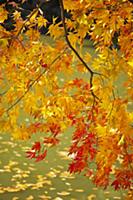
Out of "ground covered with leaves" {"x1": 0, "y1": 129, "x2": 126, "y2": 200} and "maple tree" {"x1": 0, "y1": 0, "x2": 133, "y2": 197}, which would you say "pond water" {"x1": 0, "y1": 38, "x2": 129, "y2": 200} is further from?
"maple tree" {"x1": 0, "y1": 0, "x2": 133, "y2": 197}

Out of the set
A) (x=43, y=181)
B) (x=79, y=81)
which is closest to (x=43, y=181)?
(x=43, y=181)

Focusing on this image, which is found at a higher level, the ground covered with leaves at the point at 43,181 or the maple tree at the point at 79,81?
the maple tree at the point at 79,81

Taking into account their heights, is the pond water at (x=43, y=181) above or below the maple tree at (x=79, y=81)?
below

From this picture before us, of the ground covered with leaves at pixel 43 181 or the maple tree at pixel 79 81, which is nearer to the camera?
the maple tree at pixel 79 81

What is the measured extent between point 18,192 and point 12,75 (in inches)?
99.7

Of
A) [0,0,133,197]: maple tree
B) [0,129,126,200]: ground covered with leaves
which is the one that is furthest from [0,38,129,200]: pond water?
[0,0,133,197]: maple tree

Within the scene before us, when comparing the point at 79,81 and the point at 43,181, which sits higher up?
the point at 79,81

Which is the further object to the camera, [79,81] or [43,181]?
[43,181]

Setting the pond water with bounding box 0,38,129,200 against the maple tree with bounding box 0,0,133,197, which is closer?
the maple tree with bounding box 0,0,133,197

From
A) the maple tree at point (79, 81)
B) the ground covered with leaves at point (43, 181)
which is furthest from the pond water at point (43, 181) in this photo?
the maple tree at point (79, 81)

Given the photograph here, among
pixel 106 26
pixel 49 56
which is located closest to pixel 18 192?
pixel 49 56

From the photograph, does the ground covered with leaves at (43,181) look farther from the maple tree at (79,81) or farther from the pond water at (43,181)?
the maple tree at (79,81)

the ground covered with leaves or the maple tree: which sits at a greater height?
the maple tree

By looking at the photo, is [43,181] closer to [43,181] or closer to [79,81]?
[43,181]
